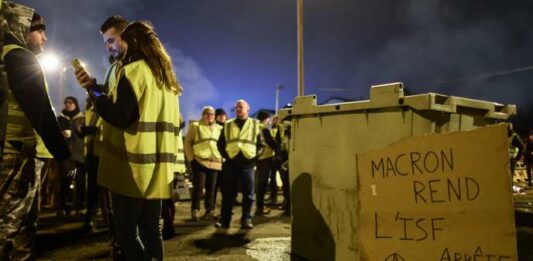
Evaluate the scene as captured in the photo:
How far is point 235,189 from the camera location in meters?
7.66

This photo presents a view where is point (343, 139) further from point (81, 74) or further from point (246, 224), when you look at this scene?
point (246, 224)

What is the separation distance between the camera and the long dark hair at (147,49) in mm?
3250

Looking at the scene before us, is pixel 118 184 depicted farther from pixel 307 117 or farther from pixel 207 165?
pixel 207 165

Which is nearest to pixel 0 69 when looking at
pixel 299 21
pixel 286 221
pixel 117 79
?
pixel 117 79

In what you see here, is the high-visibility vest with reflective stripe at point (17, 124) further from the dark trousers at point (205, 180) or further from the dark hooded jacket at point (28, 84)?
the dark trousers at point (205, 180)

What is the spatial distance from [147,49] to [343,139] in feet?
7.00

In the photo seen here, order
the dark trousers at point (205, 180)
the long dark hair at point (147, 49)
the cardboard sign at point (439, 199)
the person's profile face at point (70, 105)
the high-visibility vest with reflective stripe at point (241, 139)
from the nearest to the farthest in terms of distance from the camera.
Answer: the cardboard sign at point (439, 199)
the long dark hair at point (147, 49)
the high-visibility vest with reflective stripe at point (241, 139)
the person's profile face at point (70, 105)
the dark trousers at point (205, 180)

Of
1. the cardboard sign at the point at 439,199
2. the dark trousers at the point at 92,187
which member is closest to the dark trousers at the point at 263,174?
the dark trousers at the point at 92,187

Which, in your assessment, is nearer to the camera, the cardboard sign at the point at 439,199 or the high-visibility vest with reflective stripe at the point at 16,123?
the cardboard sign at the point at 439,199

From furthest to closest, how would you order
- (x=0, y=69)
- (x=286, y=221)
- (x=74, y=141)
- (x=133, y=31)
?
(x=286, y=221) → (x=74, y=141) → (x=133, y=31) → (x=0, y=69)

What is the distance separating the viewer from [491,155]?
8.59ft

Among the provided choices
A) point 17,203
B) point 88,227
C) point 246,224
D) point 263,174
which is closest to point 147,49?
point 17,203

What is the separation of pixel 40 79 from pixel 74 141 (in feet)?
16.9

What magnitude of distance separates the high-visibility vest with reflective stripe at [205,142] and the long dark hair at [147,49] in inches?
216
